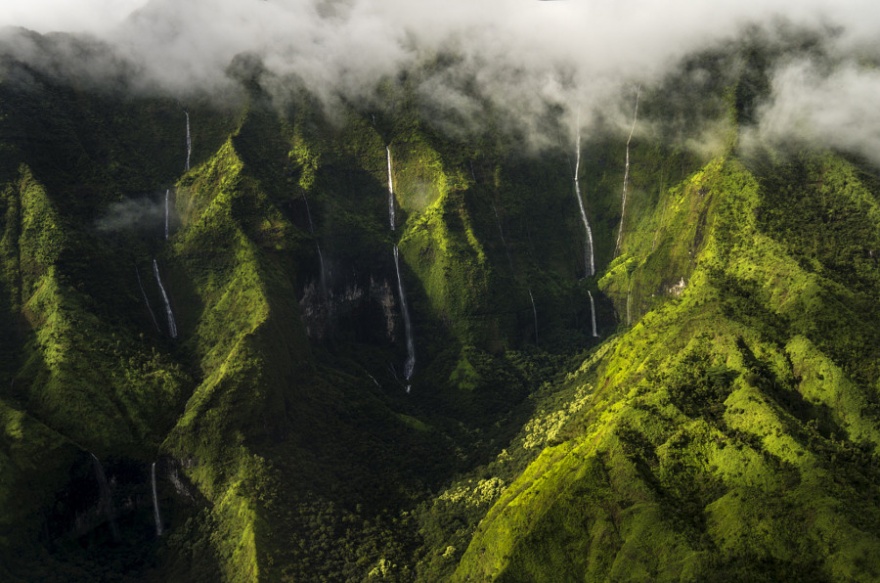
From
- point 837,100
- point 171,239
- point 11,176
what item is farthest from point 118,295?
point 837,100

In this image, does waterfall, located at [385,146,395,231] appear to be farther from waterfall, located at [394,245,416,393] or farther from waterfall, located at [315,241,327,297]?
waterfall, located at [315,241,327,297]

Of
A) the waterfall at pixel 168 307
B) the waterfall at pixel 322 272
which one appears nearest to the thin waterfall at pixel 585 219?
the waterfall at pixel 322 272

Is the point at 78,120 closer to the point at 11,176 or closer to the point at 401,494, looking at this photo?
the point at 11,176

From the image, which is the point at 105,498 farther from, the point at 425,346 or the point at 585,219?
the point at 585,219

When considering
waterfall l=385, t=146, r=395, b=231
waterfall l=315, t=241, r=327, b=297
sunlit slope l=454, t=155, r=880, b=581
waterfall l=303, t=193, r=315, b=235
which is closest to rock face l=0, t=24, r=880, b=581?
sunlit slope l=454, t=155, r=880, b=581

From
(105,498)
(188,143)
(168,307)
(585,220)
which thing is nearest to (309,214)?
(188,143)
